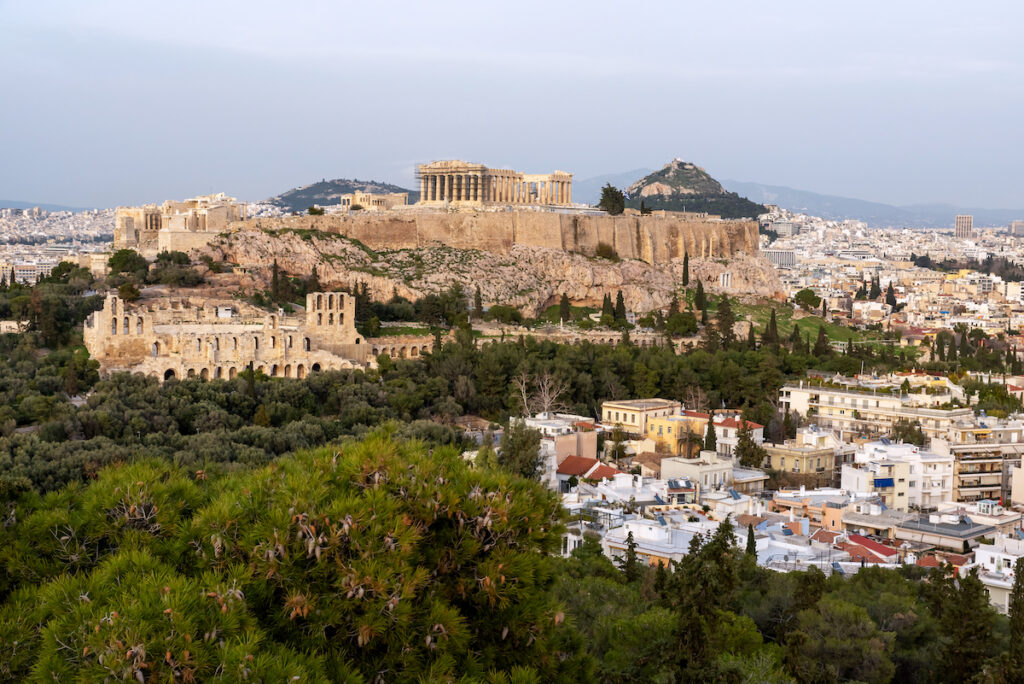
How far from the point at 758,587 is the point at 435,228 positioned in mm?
41973

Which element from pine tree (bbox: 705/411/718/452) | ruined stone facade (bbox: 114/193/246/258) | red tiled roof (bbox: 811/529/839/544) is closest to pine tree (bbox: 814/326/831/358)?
pine tree (bbox: 705/411/718/452)

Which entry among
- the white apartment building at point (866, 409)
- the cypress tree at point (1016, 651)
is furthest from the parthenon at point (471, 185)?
the cypress tree at point (1016, 651)

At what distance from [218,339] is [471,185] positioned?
107 ft

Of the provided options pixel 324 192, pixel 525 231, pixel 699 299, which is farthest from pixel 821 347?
pixel 324 192

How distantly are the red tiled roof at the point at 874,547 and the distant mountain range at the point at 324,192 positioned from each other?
146412 mm

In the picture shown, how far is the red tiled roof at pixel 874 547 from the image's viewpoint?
25203 mm

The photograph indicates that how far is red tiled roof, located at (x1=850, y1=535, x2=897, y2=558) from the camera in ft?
82.7

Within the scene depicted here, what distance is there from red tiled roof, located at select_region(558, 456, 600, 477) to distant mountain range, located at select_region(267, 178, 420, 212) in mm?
138587

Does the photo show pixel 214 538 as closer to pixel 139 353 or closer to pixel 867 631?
pixel 867 631

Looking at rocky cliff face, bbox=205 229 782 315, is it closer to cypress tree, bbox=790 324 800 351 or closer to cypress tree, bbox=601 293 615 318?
cypress tree, bbox=601 293 615 318

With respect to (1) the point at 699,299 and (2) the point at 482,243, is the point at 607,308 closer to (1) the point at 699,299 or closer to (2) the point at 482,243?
(1) the point at 699,299

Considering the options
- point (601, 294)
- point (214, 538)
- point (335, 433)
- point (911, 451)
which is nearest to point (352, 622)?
point (214, 538)

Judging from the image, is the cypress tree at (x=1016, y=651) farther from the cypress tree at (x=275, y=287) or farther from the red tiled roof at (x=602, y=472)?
the cypress tree at (x=275, y=287)

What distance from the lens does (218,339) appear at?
3744cm
